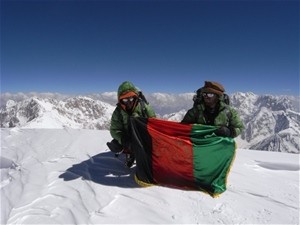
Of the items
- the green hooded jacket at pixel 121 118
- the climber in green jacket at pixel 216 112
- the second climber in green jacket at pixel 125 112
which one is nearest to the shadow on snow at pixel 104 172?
the second climber in green jacket at pixel 125 112

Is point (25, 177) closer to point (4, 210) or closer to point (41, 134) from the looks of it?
point (4, 210)

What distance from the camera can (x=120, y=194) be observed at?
5.82 meters

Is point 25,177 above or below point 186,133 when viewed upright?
below

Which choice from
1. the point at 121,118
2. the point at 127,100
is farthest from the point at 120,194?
the point at 127,100

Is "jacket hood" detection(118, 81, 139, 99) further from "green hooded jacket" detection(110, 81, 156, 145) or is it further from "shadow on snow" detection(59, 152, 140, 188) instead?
"shadow on snow" detection(59, 152, 140, 188)

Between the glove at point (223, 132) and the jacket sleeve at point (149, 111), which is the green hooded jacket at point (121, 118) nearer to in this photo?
the jacket sleeve at point (149, 111)

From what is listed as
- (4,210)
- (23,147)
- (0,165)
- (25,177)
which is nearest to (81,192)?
(4,210)

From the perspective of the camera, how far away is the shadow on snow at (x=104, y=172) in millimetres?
6551

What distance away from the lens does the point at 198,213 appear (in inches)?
198

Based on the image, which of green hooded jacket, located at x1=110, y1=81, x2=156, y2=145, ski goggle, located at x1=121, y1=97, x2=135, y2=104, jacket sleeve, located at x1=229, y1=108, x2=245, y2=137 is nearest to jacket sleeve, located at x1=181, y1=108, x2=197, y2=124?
jacket sleeve, located at x1=229, y1=108, x2=245, y2=137

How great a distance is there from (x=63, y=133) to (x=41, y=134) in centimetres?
93

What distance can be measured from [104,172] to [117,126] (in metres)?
1.28

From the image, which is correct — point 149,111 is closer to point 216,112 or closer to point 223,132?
point 216,112

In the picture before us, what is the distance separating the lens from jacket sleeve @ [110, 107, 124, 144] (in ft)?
22.9
